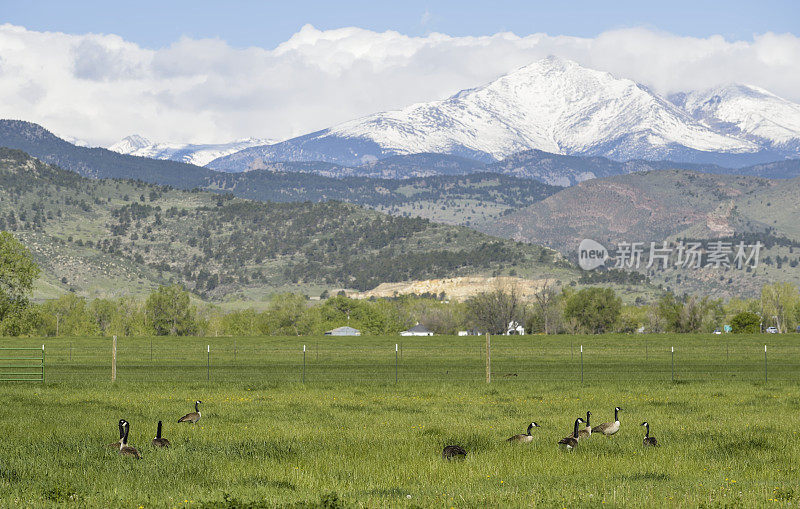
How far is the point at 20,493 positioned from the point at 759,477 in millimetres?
13233

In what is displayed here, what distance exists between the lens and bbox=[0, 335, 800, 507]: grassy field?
567 inches

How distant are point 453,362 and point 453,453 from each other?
167 feet

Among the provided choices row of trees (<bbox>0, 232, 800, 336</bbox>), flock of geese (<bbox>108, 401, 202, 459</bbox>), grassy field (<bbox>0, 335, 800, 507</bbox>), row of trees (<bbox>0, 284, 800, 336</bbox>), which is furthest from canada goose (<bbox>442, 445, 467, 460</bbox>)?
row of trees (<bbox>0, 284, 800, 336</bbox>)

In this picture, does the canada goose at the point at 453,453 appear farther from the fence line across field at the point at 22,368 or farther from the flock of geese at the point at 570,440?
the fence line across field at the point at 22,368

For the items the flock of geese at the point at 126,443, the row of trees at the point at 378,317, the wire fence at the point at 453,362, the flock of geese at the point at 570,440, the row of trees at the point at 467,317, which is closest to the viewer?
the flock of geese at the point at 126,443

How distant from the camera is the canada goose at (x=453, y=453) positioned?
58.9ft

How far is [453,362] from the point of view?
6850 centimetres

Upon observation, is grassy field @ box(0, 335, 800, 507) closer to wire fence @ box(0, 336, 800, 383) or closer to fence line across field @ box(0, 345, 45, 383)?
fence line across field @ box(0, 345, 45, 383)

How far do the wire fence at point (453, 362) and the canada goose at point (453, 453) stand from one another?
20.2m

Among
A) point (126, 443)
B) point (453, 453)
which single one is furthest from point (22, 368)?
point (453, 453)

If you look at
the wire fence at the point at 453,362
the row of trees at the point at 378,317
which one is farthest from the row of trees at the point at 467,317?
the wire fence at the point at 453,362

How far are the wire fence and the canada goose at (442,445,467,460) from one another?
20.2m

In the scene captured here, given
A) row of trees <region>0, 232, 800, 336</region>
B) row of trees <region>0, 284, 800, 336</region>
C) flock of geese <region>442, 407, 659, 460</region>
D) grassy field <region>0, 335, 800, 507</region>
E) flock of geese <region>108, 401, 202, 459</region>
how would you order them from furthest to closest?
row of trees <region>0, 284, 800, 336</region> → row of trees <region>0, 232, 800, 336</region> → flock of geese <region>442, 407, 659, 460</region> → flock of geese <region>108, 401, 202, 459</region> → grassy field <region>0, 335, 800, 507</region>

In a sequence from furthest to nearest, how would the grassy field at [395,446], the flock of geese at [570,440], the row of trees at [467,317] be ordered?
the row of trees at [467,317] < the flock of geese at [570,440] < the grassy field at [395,446]
